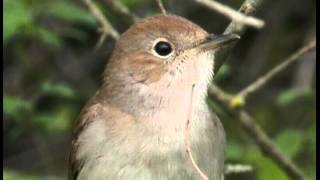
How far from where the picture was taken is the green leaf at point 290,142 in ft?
23.7

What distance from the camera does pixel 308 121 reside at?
8.23m

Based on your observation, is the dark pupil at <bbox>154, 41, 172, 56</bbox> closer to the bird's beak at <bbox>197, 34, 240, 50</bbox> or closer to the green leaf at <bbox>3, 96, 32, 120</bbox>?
the bird's beak at <bbox>197, 34, 240, 50</bbox>

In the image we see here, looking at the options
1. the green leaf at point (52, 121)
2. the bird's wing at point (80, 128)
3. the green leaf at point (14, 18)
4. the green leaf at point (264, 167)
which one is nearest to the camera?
the bird's wing at point (80, 128)

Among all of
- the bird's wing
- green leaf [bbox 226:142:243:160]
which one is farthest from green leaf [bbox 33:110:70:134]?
the bird's wing

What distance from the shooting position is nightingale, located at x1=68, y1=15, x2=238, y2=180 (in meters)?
5.38

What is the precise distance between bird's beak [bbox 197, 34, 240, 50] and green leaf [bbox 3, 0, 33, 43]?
6.71 feet

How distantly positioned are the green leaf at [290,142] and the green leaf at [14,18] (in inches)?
72.4

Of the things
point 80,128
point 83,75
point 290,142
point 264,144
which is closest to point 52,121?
point 83,75

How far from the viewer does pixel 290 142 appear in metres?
7.36

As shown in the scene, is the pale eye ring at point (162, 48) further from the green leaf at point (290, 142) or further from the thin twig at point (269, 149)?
the green leaf at point (290, 142)

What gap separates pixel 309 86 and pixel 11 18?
110 inches

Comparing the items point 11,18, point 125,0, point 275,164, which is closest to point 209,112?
point 275,164

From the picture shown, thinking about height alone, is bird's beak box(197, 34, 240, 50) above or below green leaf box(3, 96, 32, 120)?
above

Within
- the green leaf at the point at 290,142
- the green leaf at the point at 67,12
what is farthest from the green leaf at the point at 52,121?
the green leaf at the point at 290,142
